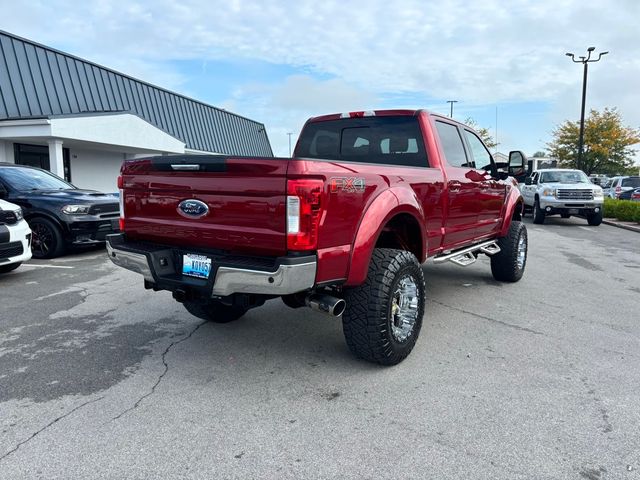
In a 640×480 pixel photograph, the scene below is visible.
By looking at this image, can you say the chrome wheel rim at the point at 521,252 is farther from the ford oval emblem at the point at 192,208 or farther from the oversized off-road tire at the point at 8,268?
the oversized off-road tire at the point at 8,268

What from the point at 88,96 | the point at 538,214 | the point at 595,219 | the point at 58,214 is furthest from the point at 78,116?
the point at 595,219

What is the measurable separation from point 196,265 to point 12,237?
4368 mm

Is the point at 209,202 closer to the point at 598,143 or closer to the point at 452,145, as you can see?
the point at 452,145

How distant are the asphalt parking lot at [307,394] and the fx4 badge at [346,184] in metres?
1.35

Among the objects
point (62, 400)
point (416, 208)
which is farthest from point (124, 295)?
point (416, 208)

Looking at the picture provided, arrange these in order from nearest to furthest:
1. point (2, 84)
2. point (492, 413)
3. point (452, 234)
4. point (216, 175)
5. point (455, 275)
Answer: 1. point (492, 413)
2. point (216, 175)
3. point (452, 234)
4. point (455, 275)
5. point (2, 84)

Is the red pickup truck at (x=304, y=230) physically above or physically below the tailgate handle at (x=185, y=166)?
below

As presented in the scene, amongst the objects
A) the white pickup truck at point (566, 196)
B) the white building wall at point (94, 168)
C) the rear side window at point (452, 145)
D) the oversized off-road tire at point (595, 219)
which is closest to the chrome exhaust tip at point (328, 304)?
the rear side window at point (452, 145)

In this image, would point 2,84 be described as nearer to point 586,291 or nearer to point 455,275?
point 455,275

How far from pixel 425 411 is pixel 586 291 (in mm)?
4447

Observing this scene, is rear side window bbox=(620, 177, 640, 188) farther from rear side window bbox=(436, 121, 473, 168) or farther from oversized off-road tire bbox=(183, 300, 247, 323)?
oversized off-road tire bbox=(183, 300, 247, 323)

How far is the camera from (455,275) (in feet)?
23.4

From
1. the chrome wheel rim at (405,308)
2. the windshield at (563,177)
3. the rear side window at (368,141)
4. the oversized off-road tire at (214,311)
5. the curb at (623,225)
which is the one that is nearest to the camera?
the chrome wheel rim at (405,308)

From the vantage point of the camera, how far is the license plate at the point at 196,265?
3.25m
